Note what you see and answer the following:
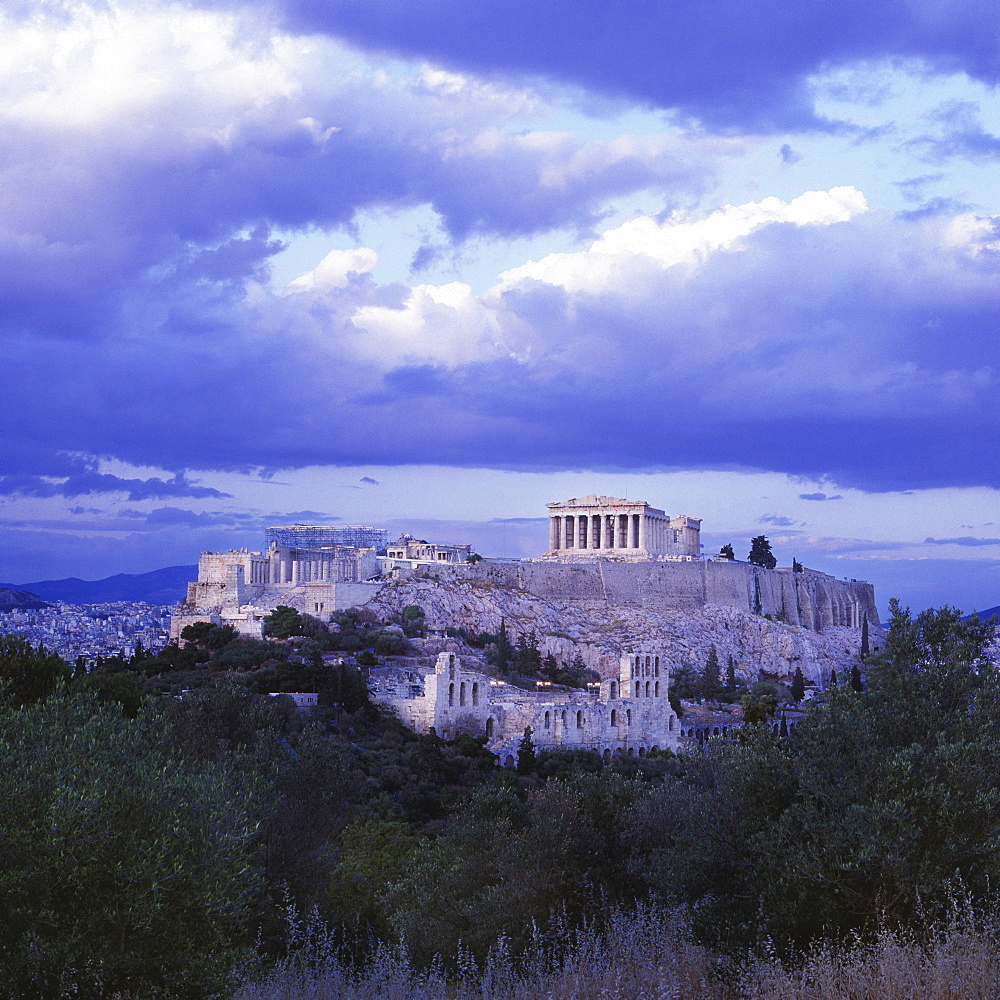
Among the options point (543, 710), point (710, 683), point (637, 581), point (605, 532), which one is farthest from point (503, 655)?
point (605, 532)

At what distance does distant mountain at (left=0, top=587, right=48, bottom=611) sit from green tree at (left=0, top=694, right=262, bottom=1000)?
82.7 metres

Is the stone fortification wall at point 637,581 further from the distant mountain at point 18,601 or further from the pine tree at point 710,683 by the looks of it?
the distant mountain at point 18,601

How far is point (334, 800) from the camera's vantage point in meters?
19.8

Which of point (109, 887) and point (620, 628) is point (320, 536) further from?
point (109, 887)

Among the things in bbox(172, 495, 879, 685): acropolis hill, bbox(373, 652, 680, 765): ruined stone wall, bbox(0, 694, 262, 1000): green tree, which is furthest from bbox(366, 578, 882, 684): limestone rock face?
bbox(0, 694, 262, 1000): green tree

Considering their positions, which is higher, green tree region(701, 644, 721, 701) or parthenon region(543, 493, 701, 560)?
parthenon region(543, 493, 701, 560)

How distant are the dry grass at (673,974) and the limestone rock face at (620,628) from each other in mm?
48846

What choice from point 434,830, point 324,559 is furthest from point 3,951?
point 324,559

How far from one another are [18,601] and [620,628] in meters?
49.3

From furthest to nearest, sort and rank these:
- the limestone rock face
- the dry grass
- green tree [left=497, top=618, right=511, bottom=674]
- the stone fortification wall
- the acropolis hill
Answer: the stone fortification wall
the limestone rock face
the acropolis hill
green tree [left=497, top=618, right=511, bottom=674]
the dry grass

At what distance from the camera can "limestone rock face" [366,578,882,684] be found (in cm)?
6356

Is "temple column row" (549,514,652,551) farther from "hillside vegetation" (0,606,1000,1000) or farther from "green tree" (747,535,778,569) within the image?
"hillside vegetation" (0,606,1000,1000)

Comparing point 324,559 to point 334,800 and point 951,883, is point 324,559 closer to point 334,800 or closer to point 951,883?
point 334,800

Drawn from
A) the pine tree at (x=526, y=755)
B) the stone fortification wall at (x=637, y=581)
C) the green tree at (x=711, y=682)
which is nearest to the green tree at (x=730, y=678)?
the green tree at (x=711, y=682)
